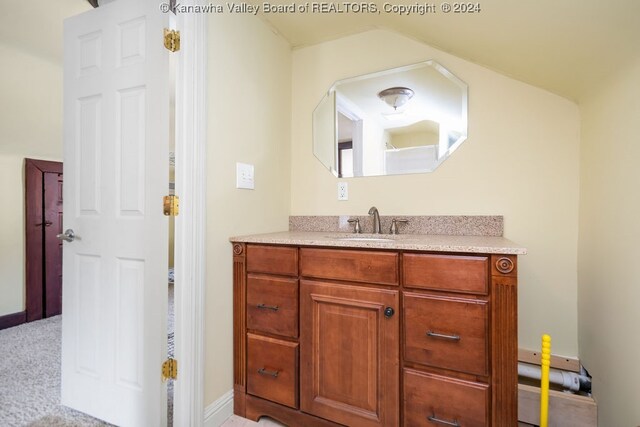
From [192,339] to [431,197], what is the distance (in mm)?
1472

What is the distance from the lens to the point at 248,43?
1.68 metres

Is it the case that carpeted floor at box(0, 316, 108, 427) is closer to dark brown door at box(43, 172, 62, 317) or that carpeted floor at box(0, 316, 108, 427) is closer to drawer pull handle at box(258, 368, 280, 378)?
dark brown door at box(43, 172, 62, 317)

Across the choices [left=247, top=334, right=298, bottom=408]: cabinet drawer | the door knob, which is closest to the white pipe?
[left=247, top=334, right=298, bottom=408]: cabinet drawer

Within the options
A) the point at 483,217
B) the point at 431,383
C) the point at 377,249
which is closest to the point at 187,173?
the point at 377,249

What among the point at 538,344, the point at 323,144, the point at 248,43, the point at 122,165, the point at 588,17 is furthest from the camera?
the point at 323,144

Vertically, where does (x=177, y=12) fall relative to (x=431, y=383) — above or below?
above

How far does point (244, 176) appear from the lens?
1.64 m

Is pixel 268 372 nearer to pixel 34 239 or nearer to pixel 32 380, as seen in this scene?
pixel 32 380

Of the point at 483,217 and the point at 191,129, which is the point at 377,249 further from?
the point at 191,129

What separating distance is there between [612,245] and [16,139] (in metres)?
4.31

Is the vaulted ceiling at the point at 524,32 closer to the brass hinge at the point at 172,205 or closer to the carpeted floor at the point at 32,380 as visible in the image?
the brass hinge at the point at 172,205

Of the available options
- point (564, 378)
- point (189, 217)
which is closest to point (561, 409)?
point (564, 378)

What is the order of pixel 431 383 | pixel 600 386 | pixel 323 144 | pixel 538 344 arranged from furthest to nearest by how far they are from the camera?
pixel 323 144
pixel 538 344
pixel 600 386
pixel 431 383

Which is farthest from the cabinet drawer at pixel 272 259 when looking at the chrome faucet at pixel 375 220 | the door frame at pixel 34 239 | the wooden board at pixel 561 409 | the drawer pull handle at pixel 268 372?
the door frame at pixel 34 239
